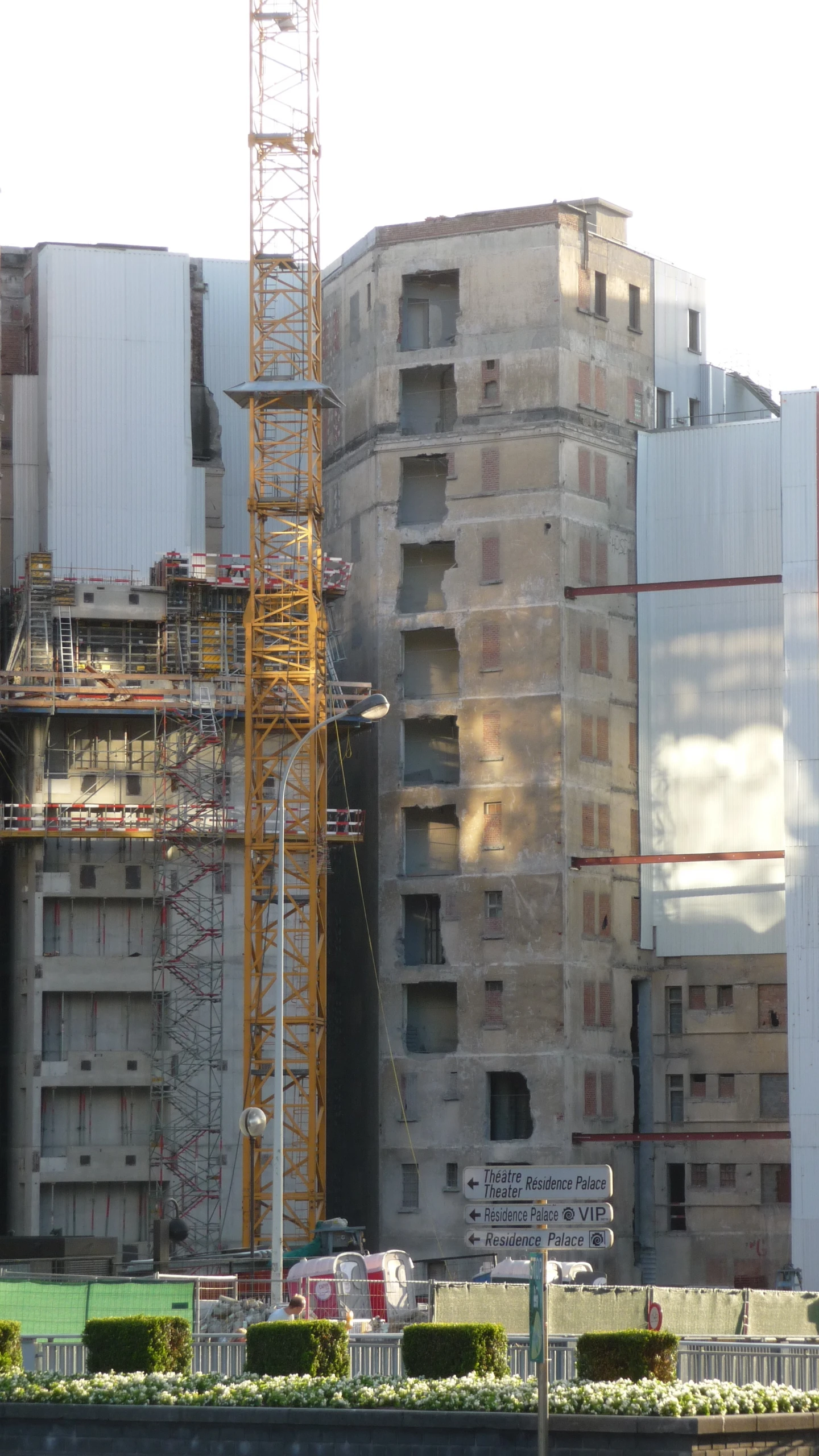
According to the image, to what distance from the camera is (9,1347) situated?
3716 centimetres

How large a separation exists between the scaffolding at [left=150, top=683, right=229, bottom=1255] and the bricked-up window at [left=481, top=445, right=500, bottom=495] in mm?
14142

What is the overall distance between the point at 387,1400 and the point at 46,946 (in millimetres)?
59100

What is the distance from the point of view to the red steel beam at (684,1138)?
308 ft

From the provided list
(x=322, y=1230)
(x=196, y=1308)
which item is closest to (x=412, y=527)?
(x=322, y=1230)

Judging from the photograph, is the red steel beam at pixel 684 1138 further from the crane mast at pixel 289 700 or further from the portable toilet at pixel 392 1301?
the portable toilet at pixel 392 1301

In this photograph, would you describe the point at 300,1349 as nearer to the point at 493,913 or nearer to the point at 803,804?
the point at 803,804

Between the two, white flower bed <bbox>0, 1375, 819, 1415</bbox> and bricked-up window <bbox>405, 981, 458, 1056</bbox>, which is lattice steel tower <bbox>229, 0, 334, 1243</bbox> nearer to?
bricked-up window <bbox>405, 981, 458, 1056</bbox>

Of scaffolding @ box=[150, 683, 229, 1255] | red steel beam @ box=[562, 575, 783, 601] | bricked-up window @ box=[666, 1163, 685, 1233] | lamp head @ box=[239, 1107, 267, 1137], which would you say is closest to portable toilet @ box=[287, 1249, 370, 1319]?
lamp head @ box=[239, 1107, 267, 1137]

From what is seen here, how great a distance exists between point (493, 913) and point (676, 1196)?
13.7 metres

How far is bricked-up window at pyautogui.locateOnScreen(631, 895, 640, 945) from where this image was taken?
97688 millimetres

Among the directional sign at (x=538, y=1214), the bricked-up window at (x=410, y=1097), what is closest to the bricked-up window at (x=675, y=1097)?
the bricked-up window at (x=410, y=1097)

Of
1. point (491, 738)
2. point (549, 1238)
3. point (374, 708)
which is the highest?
point (491, 738)

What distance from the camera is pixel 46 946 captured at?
9294cm

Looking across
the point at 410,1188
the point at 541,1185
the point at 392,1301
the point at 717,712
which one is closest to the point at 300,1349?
the point at 541,1185
